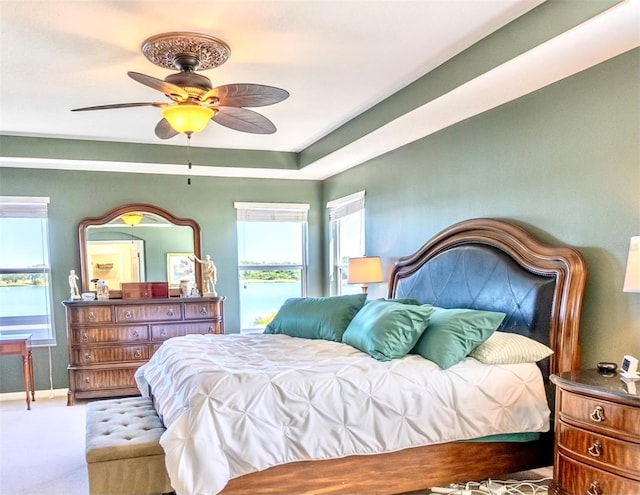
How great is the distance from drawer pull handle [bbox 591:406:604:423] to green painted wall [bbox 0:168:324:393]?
436 centimetres

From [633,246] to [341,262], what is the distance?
12.9 ft

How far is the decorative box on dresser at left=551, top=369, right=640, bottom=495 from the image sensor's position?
2000mm

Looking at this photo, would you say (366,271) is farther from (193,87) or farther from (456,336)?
(193,87)

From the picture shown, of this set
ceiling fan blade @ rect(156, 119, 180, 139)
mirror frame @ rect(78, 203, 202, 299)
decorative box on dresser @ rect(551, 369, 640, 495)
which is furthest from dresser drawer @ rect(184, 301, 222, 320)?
decorative box on dresser @ rect(551, 369, 640, 495)

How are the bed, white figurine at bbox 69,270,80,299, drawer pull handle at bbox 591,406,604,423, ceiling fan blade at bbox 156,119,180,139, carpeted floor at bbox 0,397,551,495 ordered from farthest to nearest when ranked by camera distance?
white figurine at bbox 69,270,80,299 < ceiling fan blade at bbox 156,119,180,139 < carpeted floor at bbox 0,397,551,495 < the bed < drawer pull handle at bbox 591,406,604,423

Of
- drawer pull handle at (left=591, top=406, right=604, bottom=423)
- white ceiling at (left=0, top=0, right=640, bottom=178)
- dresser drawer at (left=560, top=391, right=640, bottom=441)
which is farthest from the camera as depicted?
white ceiling at (left=0, top=0, right=640, bottom=178)

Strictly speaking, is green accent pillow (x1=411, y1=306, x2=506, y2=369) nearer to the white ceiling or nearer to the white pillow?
the white pillow

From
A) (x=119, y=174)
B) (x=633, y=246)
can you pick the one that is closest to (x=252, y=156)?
(x=119, y=174)

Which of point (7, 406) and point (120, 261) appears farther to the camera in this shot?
point (120, 261)

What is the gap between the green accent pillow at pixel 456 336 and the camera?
2678 millimetres

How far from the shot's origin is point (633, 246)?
220 centimetres

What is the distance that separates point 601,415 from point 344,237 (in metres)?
4.00

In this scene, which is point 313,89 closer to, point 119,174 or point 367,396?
point 367,396

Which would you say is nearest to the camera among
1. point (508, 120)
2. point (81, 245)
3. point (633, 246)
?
point (633, 246)
